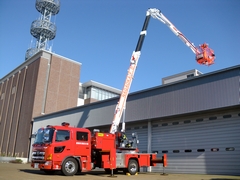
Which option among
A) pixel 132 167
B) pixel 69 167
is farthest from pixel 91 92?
pixel 69 167

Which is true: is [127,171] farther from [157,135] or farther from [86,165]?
[157,135]

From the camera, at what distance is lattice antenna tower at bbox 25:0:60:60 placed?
50.5 m

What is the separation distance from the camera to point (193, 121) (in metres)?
18.6

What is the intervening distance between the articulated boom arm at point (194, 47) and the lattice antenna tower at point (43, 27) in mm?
32140

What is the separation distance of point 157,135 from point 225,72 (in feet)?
23.9

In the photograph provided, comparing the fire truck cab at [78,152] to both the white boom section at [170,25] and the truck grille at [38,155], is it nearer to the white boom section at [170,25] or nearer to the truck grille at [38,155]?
the truck grille at [38,155]

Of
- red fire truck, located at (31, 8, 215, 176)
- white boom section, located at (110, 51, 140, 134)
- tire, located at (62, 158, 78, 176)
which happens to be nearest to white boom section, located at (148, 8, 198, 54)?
white boom section, located at (110, 51, 140, 134)

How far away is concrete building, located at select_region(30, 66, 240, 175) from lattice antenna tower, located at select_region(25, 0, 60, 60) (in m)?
33.5

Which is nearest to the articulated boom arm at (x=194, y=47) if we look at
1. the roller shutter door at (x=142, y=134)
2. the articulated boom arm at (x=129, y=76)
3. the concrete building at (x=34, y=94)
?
the articulated boom arm at (x=129, y=76)

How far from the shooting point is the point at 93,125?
87.7 feet

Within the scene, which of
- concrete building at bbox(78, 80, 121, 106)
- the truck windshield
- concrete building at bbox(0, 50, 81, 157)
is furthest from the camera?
concrete building at bbox(78, 80, 121, 106)

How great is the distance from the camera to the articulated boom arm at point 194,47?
70.4 ft

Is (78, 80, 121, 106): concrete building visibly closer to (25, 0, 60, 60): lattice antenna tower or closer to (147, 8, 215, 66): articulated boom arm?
(25, 0, 60, 60): lattice antenna tower

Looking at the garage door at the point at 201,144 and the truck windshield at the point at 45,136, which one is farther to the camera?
the garage door at the point at 201,144
